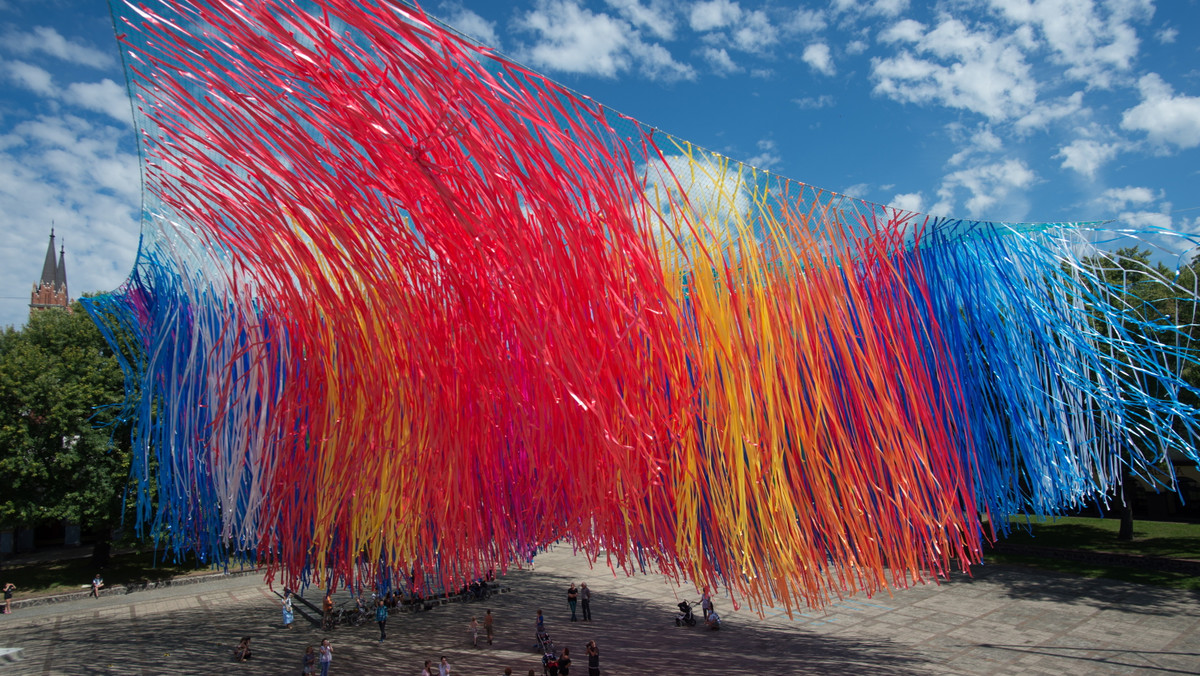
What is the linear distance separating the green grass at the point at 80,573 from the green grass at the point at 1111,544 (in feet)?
81.2

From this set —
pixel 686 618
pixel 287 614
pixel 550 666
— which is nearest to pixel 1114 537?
pixel 686 618

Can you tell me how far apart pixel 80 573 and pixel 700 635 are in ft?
66.2

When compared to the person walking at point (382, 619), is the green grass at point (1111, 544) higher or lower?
lower

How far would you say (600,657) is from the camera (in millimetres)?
10156

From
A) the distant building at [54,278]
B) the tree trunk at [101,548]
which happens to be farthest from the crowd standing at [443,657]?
the distant building at [54,278]

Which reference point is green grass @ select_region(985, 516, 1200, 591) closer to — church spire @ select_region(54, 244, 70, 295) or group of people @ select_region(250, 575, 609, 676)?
group of people @ select_region(250, 575, 609, 676)

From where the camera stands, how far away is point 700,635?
11.3 metres

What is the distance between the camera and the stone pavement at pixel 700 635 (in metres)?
9.36

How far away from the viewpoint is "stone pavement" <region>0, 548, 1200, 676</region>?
9.36 metres

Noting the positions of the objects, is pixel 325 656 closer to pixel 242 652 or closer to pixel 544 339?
pixel 242 652

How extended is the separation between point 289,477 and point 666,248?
4873mm

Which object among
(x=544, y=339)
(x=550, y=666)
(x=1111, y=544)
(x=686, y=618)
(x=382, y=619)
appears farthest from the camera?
(x=1111, y=544)

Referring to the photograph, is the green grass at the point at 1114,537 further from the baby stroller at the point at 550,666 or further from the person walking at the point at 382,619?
the person walking at the point at 382,619

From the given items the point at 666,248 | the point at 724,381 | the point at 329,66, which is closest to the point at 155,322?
the point at 329,66
